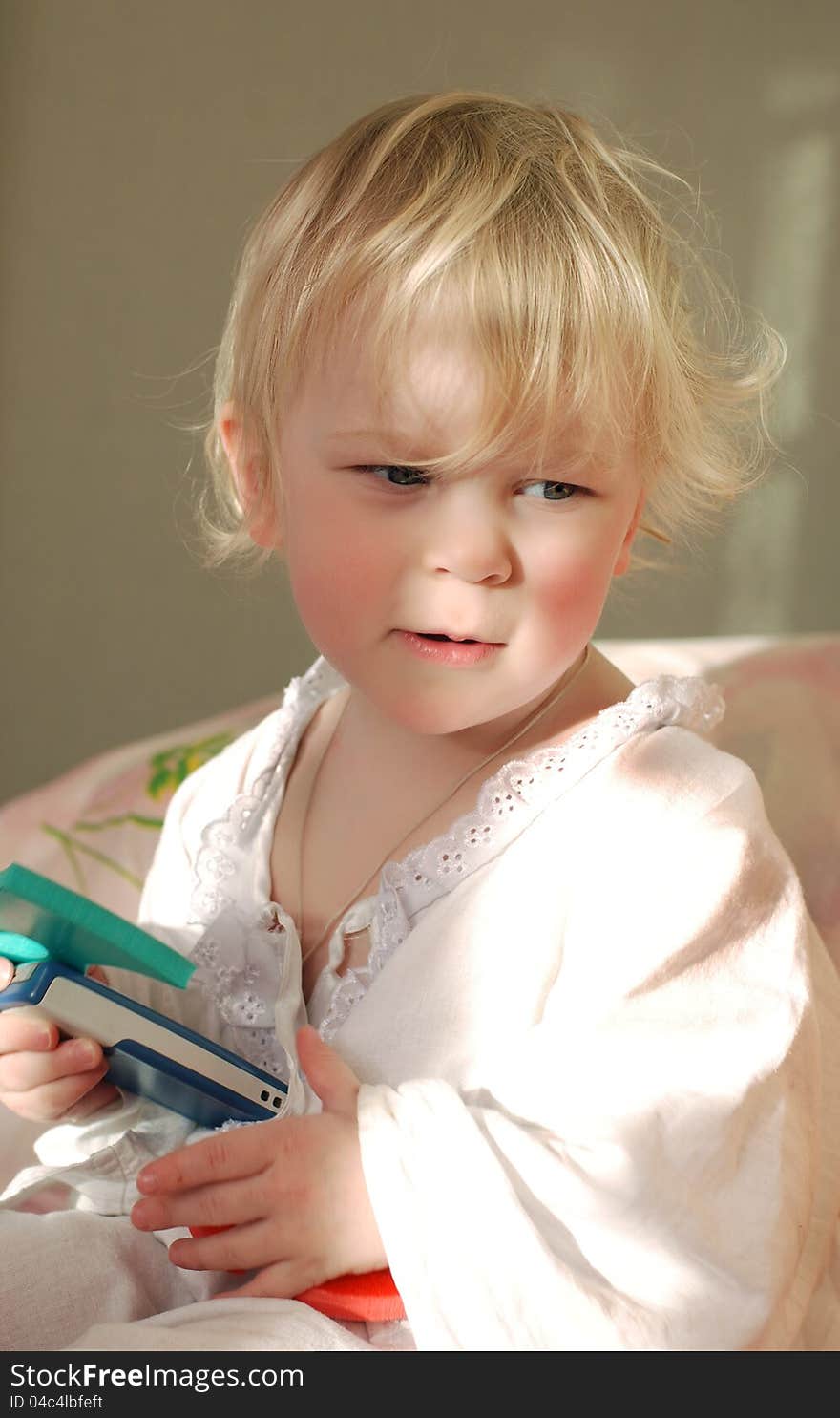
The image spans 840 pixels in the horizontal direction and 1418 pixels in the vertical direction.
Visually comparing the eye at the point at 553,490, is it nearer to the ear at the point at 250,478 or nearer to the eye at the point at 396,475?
the eye at the point at 396,475

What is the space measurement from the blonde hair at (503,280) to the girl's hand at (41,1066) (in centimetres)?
30

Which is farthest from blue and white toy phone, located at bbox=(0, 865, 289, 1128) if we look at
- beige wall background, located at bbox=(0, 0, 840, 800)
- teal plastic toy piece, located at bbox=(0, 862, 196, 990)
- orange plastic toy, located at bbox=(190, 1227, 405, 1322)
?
beige wall background, located at bbox=(0, 0, 840, 800)

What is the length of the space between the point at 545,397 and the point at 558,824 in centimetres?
21

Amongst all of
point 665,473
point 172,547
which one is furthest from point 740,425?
point 172,547

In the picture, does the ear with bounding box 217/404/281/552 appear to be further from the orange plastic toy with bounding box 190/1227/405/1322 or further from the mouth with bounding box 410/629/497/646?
the orange plastic toy with bounding box 190/1227/405/1322

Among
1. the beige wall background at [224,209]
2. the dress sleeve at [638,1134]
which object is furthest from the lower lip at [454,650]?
the beige wall background at [224,209]

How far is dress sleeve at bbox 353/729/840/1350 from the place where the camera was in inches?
23.6

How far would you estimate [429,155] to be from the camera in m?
0.72

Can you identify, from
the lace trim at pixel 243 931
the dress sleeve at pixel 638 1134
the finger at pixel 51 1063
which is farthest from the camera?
the lace trim at pixel 243 931

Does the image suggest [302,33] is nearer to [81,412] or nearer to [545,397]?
[81,412]

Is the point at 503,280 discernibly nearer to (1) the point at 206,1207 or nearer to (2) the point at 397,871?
(2) the point at 397,871

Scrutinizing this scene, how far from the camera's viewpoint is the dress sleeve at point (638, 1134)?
0.60 meters

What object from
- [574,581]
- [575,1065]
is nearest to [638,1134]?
[575,1065]

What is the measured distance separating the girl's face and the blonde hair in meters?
0.02
